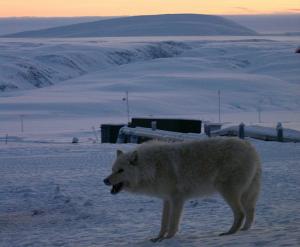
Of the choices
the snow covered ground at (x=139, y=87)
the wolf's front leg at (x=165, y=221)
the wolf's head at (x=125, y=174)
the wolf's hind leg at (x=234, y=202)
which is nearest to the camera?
the wolf's head at (x=125, y=174)

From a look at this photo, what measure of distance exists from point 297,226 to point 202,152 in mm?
1307

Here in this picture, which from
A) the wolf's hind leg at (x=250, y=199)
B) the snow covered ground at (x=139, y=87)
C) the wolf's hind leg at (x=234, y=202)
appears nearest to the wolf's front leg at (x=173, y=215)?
the wolf's hind leg at (x=234, y=202)

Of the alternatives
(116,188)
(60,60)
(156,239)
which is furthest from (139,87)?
(116,188)

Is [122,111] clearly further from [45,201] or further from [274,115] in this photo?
[45,201]

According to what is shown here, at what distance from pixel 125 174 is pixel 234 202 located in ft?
3.70

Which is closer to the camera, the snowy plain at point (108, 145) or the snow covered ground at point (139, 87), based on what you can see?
the snowy plain at point (108, 145)

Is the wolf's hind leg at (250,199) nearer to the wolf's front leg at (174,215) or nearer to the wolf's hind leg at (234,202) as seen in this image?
the wolf's hind leg at (234,202)

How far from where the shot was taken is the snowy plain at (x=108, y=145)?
8234 mm

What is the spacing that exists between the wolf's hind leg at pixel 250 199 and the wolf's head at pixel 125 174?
118 centimetres

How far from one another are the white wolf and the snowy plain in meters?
→ 0.41

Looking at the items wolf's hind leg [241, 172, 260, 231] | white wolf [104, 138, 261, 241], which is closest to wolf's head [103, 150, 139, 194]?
white wolf [104, 138, 261, 241]

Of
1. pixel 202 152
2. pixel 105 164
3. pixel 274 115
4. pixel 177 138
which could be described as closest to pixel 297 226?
pixel 202 152

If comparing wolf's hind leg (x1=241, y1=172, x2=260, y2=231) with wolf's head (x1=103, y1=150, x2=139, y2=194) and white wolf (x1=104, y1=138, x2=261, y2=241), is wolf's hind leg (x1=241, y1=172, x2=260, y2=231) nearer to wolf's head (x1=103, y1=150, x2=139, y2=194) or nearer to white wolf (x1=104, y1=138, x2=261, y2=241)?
white wolf (x1=104, y1=138, x2=261, y2=241)

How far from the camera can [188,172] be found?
23.2 ft
